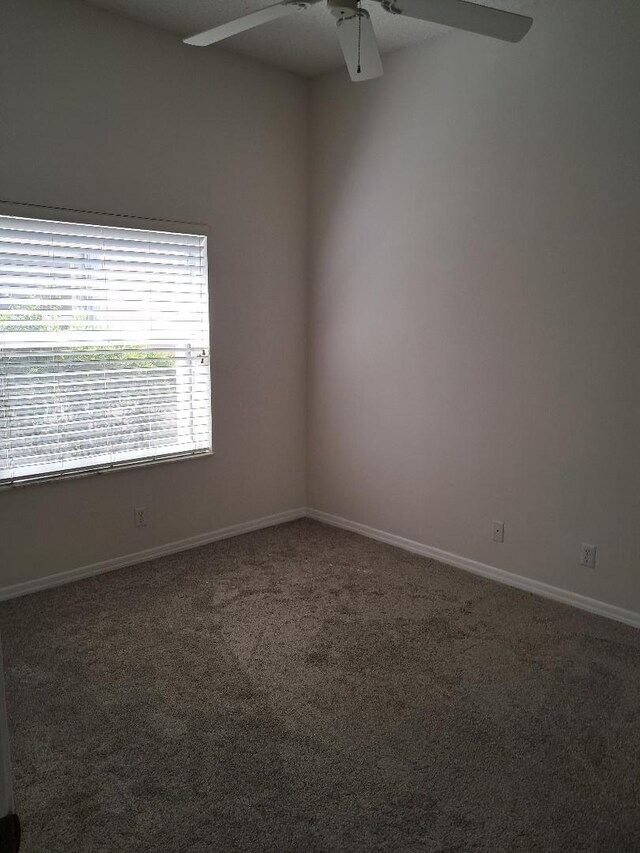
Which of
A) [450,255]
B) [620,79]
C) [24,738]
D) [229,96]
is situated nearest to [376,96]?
[229,96]

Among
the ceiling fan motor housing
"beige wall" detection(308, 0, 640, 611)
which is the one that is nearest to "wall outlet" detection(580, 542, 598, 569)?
"beige wall" detection(308, 0, 640, 611)

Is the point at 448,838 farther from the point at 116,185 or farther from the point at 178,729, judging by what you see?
the point at 116,185

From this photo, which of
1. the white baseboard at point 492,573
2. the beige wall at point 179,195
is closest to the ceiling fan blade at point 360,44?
the beige wall at point 179,195

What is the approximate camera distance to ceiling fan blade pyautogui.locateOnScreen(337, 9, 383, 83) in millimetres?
2422

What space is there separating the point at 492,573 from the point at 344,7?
2842 mm

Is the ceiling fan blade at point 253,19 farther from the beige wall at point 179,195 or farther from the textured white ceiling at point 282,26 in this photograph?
the beige wall at point 179,195

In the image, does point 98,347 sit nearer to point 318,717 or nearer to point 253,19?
point 253,19

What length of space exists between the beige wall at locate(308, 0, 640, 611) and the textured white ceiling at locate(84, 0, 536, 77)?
171 mm

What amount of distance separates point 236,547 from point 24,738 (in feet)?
6.56

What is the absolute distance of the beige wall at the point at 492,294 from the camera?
318cm

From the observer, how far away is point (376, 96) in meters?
4.09

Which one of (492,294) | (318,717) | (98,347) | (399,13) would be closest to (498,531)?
(492,294)

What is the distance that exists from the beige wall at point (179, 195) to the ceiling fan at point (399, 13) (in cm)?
119

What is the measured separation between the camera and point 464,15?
2.33 m
